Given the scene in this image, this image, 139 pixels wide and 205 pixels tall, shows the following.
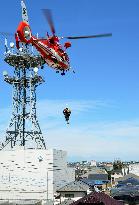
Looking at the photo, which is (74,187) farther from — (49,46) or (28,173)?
(49,46)

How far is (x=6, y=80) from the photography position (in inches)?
2477

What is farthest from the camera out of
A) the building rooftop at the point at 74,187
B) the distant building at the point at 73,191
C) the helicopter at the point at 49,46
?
the building rooftop at the point at 74,187

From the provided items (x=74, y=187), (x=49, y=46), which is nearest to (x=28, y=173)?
(x=74, y=187)

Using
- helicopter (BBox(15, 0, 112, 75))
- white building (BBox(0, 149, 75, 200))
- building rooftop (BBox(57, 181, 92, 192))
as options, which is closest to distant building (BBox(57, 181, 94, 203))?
building rooftop (BBox(57, 181, 92, 192))

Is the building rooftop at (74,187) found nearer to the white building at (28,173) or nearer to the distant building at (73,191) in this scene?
the distant building at (73,191)

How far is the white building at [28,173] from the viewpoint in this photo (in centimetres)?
5400

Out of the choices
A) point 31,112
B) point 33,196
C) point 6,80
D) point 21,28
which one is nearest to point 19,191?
point 33,196

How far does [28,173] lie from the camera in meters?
54.7

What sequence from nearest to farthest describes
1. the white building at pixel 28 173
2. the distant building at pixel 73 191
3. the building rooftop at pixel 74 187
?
the white building at pixel 28 173 < the distant building at pixel 73 191 < the building rooftop at pixel 74 187

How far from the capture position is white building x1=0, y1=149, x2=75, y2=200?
54.0 metres

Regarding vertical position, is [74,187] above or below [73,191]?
above

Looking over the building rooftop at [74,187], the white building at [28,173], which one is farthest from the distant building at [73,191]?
the white building at [28,173]

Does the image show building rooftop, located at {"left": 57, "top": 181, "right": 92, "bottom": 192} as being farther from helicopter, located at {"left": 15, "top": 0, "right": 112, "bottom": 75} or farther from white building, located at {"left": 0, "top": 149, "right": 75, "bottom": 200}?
helicopter, located at {"left": 15, "top": 0, "right": 112, "bottom": 75}

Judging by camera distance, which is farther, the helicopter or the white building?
the white building
